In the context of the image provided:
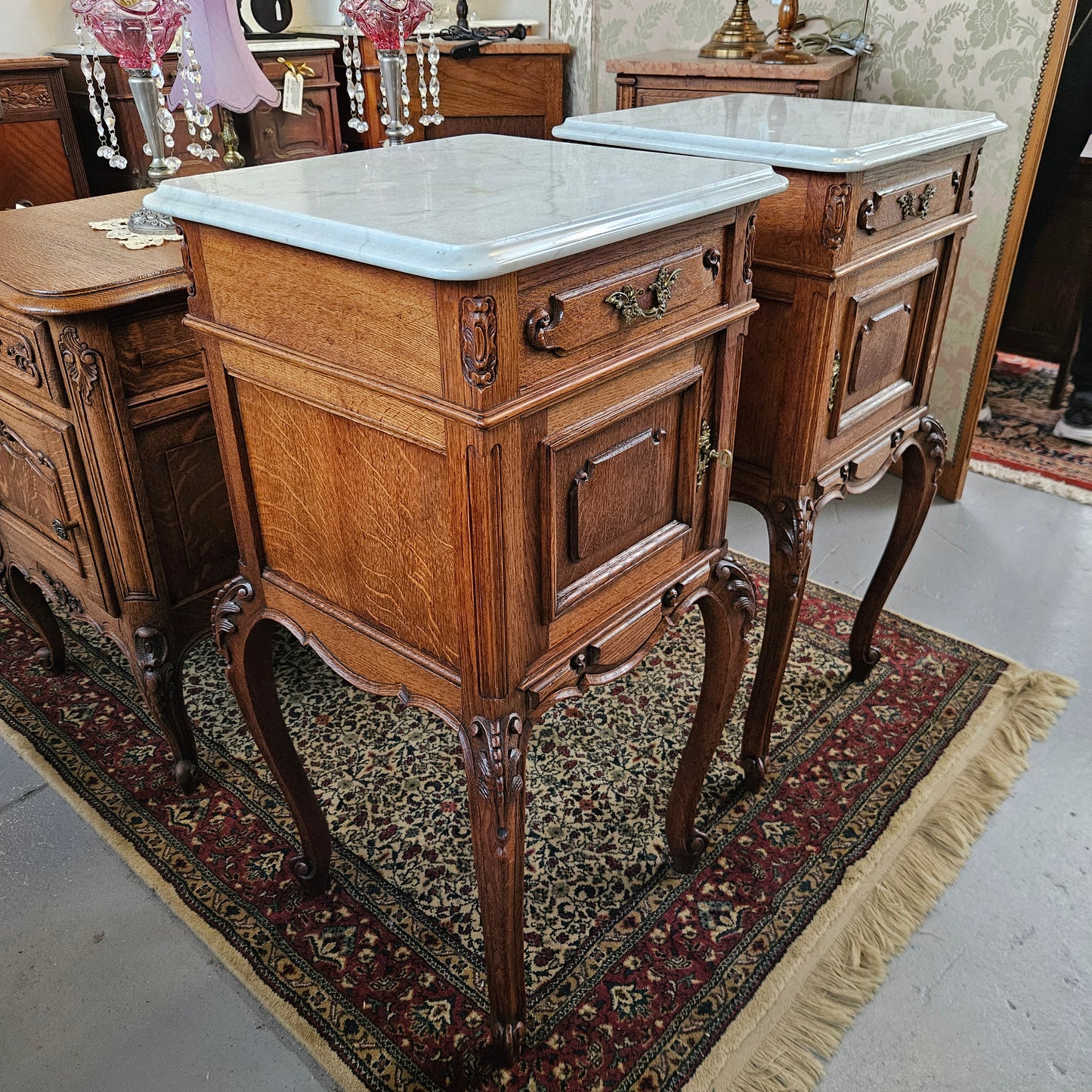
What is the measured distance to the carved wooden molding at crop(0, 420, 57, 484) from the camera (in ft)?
4.87

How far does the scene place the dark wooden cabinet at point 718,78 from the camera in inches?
85.4

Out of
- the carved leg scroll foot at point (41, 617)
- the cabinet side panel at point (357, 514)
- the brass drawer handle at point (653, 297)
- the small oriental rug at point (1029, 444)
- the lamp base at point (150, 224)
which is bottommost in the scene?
the small oriental rug at point (1029, 444)

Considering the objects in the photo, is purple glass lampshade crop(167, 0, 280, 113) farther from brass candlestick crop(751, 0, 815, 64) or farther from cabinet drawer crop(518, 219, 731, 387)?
brass candlestick crop(751, 0, 815, 64)

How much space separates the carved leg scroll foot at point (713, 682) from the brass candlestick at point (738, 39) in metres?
1.69

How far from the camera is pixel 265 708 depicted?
1314 mm

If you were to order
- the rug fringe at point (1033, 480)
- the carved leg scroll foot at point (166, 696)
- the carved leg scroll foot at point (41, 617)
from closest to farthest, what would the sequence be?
the carved leg scroll foot at point (166, 696) → the carved leg scroll foot at point (41, 617) → the rug fringe at point (1033, 480)

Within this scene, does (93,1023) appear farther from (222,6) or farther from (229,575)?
(222,6)

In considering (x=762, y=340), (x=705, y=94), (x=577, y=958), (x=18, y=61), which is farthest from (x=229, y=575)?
(x=18, y=61)

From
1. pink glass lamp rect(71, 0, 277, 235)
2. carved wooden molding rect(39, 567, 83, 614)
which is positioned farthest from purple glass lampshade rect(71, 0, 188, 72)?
carved wooden molding rect(39, 567, 83, 614)

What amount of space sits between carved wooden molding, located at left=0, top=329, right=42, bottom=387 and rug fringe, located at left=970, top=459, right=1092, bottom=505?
255 cm

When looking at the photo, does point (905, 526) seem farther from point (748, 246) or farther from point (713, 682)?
point (748, 246)

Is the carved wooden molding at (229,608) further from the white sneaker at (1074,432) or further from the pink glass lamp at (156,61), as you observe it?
the white sneaker at (1074,432)

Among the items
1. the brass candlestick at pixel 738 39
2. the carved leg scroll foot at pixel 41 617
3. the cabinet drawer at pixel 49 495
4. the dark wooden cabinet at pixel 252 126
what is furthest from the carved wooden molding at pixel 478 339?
the dark wooden cabinet at pixel 252 126

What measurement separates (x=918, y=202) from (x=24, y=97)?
9.50 ft
